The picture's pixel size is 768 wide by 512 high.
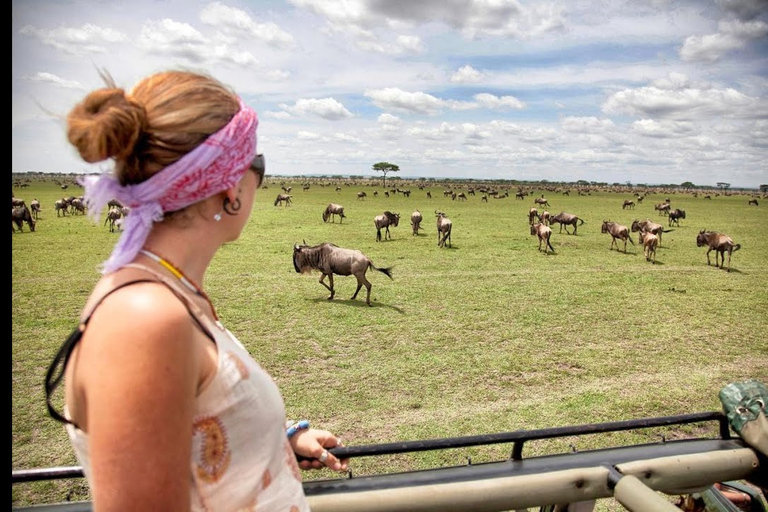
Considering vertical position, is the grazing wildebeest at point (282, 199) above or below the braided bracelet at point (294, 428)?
above

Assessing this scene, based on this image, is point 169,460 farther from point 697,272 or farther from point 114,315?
point 697,272

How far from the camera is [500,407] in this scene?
21.3ft

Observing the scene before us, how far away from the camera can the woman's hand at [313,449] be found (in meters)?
1.57

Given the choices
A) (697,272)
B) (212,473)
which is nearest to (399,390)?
(212,473)

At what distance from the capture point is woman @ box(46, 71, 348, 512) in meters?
0.80

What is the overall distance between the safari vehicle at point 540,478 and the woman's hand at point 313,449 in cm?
5

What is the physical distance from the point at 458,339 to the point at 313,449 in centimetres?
772

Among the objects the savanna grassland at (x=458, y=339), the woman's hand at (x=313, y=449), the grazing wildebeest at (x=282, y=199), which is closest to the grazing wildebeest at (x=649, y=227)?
the savanna grassland at (x=458, y=339)

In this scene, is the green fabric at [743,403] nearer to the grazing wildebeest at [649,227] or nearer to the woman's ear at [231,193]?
the woman's ear at [231,193]

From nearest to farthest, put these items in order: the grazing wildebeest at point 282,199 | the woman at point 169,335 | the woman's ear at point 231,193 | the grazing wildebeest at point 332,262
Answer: the woman at point 169,335 → the woman's ear at point 231,193 → the grazing wildebeest at point 332,262 → the grazing wildebeest at point 282,199

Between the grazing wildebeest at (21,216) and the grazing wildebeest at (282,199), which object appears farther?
the grazing wildebeest at (282,199)

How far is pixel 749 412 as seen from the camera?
80.4 inches

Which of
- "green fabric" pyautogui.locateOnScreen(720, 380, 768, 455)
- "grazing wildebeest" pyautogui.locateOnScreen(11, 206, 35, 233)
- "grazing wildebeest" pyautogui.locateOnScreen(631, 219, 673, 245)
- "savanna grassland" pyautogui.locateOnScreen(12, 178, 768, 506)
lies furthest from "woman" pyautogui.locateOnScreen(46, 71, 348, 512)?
"grazing wildebeest" pyautogui.locateOnScreen(11, 206, 35, 233)

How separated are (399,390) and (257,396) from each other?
6.18 metres
